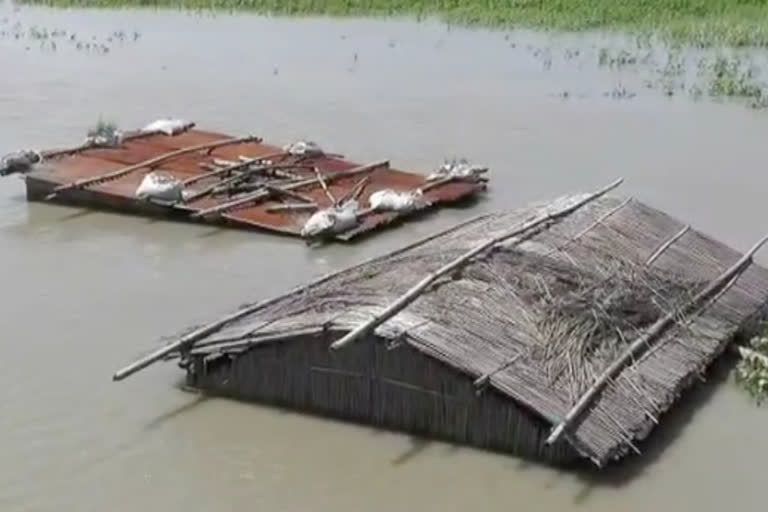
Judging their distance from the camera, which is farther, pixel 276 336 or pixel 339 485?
pixel 276 336

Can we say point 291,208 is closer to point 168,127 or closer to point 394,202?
point 394,202

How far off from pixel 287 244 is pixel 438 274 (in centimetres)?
294

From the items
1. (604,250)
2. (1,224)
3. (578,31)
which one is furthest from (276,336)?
(578,31)

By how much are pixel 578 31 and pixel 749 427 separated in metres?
14.8

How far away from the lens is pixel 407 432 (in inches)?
266

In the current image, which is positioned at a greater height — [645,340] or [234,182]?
[645,340]

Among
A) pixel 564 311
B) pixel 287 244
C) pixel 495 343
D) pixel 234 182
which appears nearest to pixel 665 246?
pixel 564 311

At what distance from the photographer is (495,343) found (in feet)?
22.1

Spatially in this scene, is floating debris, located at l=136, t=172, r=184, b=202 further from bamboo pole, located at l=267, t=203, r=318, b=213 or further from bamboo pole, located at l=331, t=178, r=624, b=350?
bamboo pole, located at l=331, t=178, r=624, b=350

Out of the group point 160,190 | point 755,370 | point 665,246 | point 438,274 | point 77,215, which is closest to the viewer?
point 438,274

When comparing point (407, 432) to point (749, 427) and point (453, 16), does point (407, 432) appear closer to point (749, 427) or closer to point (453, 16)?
point (749, 427)

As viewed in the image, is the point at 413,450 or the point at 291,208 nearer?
the point at 413,450

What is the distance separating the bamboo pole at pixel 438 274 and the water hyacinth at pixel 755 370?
60.8 inches

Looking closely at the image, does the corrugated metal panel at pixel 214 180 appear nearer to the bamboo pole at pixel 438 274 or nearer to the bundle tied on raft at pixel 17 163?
the bundle tied on raft at pixel 17 163
